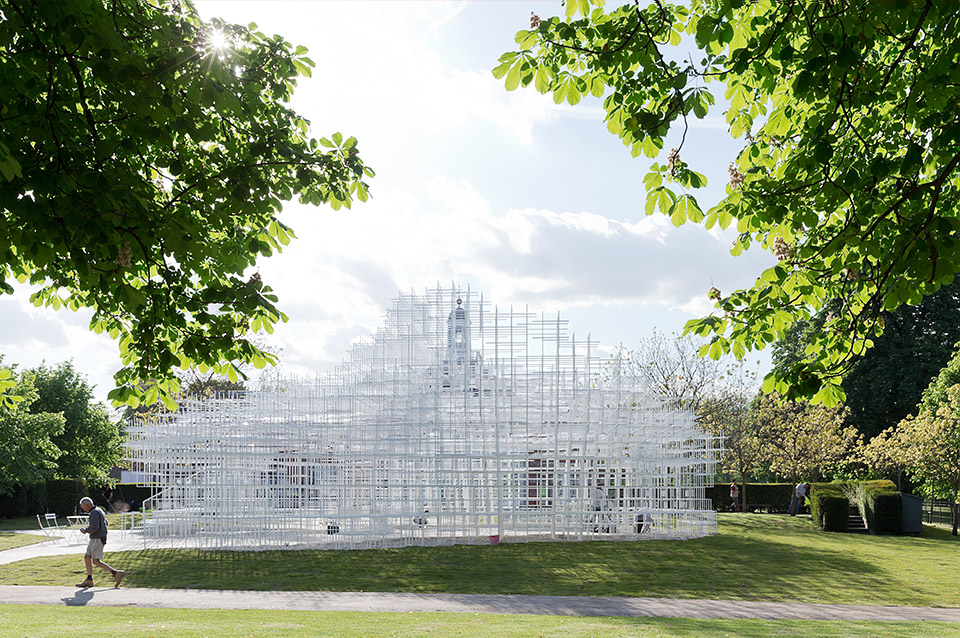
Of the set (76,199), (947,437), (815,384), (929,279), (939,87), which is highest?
(939,87)

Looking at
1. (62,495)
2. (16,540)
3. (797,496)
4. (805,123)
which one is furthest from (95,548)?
(797,496)

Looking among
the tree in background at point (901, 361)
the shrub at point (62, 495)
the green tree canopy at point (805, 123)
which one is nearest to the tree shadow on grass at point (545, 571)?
the green tree canopy at point (805, 123)

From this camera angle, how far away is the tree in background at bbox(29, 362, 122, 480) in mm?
32625

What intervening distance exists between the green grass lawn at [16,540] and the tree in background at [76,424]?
27.4 ft

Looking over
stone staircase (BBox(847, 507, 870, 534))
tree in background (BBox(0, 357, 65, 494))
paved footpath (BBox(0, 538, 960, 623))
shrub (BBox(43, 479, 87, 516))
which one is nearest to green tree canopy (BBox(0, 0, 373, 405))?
paved footpath (BBox(0, 538, 960, 623))

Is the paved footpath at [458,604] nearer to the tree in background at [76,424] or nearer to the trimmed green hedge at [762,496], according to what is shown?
the tree in background at [76,424]

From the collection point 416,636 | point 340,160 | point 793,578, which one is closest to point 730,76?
point 340,160

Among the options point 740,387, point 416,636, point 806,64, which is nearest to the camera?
point 806,64

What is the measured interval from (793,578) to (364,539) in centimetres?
1075

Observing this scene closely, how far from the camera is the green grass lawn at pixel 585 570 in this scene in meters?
14.4

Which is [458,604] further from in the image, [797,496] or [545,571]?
[797,496]

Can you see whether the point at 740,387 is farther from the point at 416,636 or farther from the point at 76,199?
the point at 76,199

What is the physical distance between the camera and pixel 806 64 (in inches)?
190

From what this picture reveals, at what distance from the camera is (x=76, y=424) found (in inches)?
1304
